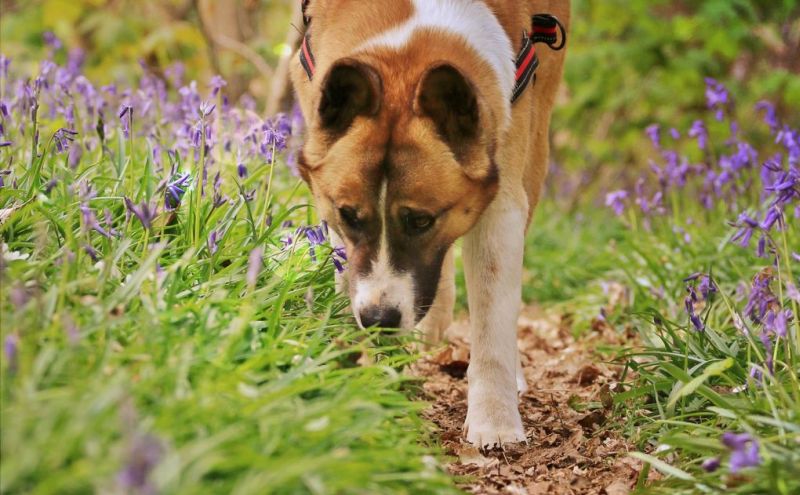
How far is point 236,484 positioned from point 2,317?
788 mm

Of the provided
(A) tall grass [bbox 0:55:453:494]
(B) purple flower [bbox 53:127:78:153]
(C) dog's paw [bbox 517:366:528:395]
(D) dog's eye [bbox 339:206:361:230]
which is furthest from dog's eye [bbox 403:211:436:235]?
(B) purple flower [bbox 53:127:78:153]

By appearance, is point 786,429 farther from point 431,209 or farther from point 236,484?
point 236,484

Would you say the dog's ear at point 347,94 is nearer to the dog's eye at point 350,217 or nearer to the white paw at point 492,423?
the dog's eye at point 350,217

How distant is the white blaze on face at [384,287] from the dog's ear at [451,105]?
12.2 inches

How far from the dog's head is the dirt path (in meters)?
0.57

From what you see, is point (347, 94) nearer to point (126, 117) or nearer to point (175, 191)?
point (175, 191)

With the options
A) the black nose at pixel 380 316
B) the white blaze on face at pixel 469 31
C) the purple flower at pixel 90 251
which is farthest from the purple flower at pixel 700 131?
the purple flower at pixel 90 251

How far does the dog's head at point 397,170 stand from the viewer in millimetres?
3350

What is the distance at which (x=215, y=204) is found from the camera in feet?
11.3

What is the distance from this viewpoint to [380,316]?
10.9ft

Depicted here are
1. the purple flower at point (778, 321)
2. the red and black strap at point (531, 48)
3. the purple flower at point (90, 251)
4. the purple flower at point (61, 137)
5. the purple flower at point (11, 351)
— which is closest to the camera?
the purple flower at point (11, 351)

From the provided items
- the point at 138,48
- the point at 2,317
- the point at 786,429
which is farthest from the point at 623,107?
the point at 2,317

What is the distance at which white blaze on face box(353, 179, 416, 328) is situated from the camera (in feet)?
10.9

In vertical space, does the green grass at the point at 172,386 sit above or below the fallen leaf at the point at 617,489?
above
